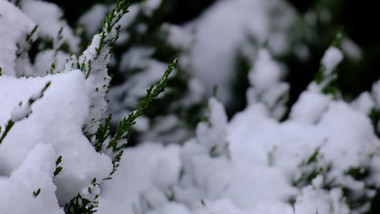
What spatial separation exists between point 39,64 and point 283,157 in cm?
145

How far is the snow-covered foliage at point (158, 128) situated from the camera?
114 cm

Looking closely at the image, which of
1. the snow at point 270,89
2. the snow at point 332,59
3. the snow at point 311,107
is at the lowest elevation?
the snow at point 311,107

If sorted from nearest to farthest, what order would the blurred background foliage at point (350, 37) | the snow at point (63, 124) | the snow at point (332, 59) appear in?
the snow at point (63, 124), the snow at point (332, 59), the blurred background foliage at point (350, 37)

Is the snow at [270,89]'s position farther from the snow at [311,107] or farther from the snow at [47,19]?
the snow at [47,19]

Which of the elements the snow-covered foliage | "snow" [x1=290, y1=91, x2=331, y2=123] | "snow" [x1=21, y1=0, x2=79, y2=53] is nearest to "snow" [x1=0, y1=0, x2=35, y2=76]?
the snow-covered foliage

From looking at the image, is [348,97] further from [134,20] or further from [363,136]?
[134,20]

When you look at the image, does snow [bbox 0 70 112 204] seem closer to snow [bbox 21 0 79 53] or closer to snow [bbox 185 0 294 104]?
snow [bbox 21 0 79 53]

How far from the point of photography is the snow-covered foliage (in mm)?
1142

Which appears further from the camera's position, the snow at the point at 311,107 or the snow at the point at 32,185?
the snow at the point at 311,107

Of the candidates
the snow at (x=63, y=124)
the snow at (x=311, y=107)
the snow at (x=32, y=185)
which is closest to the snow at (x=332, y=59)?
the snow at (x=311, y=107)

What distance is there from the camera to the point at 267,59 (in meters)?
2.71

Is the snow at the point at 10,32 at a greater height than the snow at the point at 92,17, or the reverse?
the snow at the point at 92,17

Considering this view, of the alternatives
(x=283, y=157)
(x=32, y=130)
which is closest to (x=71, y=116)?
(x=32, y=130)

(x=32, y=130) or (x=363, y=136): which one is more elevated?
(x=32, y=130)
